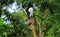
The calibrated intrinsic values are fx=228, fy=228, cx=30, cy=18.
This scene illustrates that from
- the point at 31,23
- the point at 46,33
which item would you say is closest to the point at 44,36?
the point at 46,33

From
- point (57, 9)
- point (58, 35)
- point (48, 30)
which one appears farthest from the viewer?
point (48, 30)

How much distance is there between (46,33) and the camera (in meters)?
9.53

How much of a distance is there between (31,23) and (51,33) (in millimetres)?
1021

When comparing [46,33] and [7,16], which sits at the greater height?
[7,16]

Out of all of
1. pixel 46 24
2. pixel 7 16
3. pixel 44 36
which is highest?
pixel 7 16

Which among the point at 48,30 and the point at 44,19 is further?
the point at 48,30

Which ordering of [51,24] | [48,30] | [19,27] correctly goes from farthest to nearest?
[19,27] < [48,30] < [51,24]

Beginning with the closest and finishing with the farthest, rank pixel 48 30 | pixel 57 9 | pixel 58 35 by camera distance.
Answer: pixel 57 9, pixel 58 35, pixel 48 30

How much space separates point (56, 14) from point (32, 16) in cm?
158

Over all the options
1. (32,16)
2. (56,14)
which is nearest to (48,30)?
(32,16)

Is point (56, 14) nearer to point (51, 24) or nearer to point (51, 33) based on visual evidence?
point (51, 24)

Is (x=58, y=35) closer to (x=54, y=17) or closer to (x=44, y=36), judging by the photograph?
(x=54, y=17)

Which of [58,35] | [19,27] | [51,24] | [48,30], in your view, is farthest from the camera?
[19,27]

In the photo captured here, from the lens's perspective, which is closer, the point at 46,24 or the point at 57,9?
the point at 57,9
